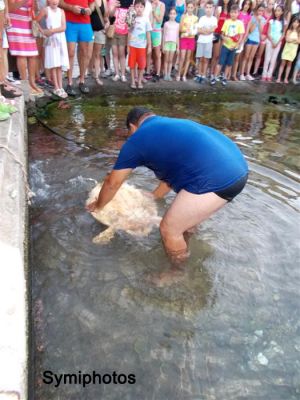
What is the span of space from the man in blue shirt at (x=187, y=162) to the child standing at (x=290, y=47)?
9328mm

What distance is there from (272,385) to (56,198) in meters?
3.30

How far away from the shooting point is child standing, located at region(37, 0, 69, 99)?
24.7 ft

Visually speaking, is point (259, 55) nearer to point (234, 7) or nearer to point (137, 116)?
point (234, 7)

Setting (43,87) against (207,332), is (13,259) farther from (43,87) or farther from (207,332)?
(43,87)

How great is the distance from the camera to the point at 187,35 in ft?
32.7

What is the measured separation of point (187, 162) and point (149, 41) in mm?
7187

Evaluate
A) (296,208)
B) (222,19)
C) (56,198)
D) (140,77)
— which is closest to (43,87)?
(140,77)

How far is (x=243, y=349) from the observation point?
3.08 m

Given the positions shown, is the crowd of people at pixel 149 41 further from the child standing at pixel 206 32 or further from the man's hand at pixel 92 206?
the man's hand at pixel 92 206

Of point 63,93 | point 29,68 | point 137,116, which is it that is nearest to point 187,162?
point 137,116

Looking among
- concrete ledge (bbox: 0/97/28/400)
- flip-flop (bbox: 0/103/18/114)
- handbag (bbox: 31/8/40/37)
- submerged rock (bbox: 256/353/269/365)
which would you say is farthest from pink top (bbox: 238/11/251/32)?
submerged rock (bbox: 256/353/269/365)

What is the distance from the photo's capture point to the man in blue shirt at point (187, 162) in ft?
10.6

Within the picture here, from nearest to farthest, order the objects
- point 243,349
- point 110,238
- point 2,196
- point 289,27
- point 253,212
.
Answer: point 243,349, point 2,196, point 110,238, point 253,212, point 289,27

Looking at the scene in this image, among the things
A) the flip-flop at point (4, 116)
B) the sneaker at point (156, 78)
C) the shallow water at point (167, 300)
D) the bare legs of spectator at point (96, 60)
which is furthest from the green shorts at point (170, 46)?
the flip-flop at point (4, 116)
